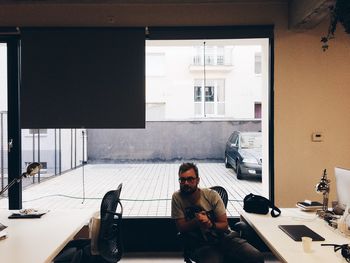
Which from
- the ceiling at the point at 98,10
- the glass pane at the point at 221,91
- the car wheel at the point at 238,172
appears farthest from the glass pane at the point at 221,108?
the ceiling at the point at 98,10

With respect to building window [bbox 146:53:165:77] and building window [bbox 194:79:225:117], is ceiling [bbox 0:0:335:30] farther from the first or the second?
building window [bbox 194:79:225:117]

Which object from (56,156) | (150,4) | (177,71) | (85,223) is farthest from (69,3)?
(177,71)

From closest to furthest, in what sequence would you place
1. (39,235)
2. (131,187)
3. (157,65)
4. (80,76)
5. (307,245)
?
(307,245) → (39,235) → (80,76) → (131,187) → (157,65)

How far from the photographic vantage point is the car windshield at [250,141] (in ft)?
23.3

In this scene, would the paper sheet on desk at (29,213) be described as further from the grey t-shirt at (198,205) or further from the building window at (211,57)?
the building window at (211,57)

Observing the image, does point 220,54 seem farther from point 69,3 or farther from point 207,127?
point 69,3

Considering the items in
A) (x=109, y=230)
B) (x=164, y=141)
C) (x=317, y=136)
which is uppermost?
(x=317, y=136)

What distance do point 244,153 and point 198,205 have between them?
14.5ft

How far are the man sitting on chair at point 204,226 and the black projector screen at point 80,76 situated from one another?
47.7 inches

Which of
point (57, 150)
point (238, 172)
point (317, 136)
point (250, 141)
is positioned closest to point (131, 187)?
point (57, 150)

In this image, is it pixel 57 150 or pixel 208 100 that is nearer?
pixel 57 150

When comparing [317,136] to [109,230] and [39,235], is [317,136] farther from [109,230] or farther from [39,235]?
[39,235]

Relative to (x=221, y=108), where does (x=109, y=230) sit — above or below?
below

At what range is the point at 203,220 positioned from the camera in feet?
8.15
